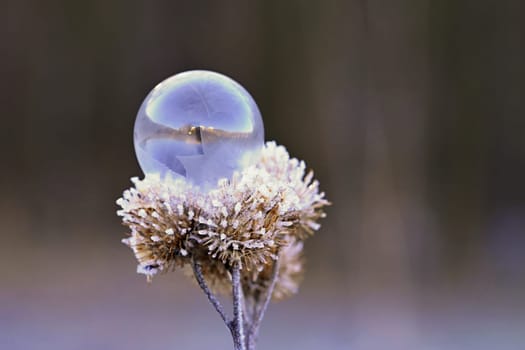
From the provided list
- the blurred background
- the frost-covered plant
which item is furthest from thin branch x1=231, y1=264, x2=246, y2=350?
the blurred background

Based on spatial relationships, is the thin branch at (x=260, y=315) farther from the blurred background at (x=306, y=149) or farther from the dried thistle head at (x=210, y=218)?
the blurred background at (x=306, y=149)

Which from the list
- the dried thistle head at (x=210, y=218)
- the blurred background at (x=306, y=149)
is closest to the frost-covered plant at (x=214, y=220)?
the dried thistle head at (x=210, y=218)

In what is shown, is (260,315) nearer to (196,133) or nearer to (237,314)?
(237,314)

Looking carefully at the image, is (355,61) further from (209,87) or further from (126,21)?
(209,87)

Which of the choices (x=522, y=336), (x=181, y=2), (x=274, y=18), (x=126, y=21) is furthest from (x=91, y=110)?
(x=522, y=336)

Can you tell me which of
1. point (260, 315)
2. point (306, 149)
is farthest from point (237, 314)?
point (306, 149)

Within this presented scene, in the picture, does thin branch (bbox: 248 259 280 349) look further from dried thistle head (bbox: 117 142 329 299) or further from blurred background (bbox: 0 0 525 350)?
blurred background (bbox: 0 0 525 350)
